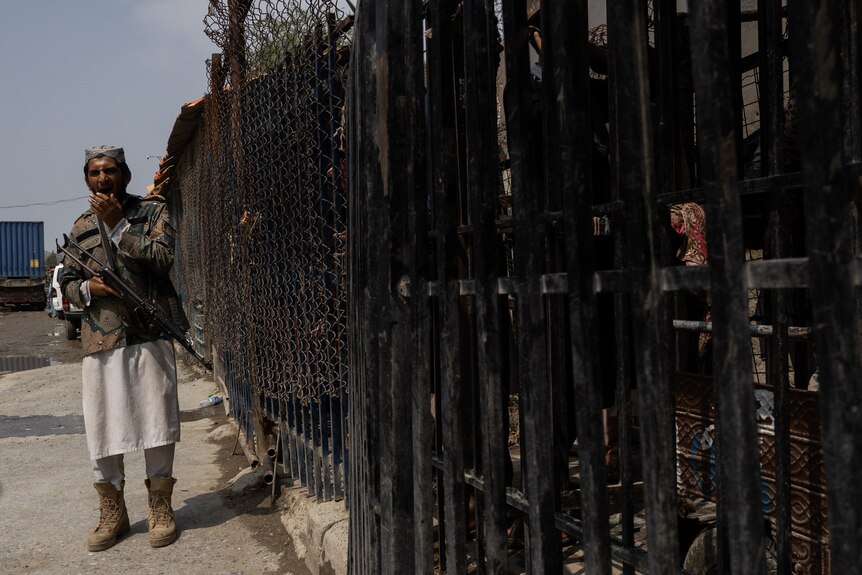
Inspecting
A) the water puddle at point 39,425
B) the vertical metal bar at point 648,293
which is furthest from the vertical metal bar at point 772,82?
the water puddle at point 39,425

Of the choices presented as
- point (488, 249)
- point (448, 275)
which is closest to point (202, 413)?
→ point (448, 275)

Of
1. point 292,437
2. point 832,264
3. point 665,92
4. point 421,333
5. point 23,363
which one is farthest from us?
point 23,363

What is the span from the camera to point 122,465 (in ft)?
13.7

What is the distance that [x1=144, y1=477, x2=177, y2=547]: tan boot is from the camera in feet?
13.2

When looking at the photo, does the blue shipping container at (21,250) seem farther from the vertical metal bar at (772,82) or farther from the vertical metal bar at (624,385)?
the vertical metal bar at (624,385)

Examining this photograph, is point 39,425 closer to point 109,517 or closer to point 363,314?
point 109,517

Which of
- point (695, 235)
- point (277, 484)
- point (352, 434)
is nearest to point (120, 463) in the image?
point (277, 484)

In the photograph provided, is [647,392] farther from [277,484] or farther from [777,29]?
[277,484]

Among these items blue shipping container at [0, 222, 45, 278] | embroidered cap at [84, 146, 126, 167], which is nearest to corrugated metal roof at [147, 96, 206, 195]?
embroidered cap at [84, 146, 126, 167]

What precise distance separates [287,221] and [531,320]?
3.08m

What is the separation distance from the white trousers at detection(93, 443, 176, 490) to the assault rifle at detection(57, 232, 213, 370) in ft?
2.12

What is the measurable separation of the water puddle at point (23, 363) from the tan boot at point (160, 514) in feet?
36.2

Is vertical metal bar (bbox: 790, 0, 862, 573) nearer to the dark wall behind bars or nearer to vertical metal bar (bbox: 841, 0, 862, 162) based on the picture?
the dark wall behind bars

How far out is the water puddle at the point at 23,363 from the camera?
13953 mm
